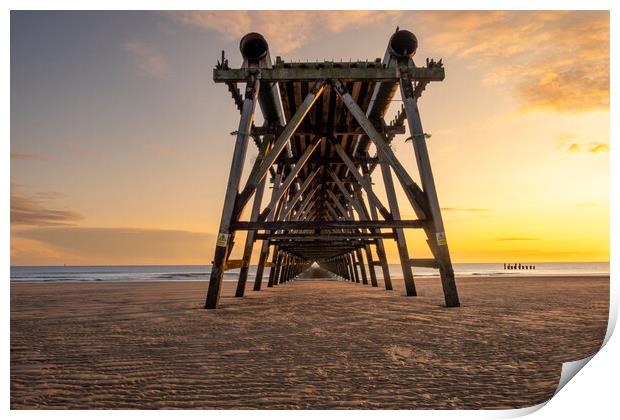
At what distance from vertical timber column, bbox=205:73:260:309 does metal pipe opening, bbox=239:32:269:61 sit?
42cm

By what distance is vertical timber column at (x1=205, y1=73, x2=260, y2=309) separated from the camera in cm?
634

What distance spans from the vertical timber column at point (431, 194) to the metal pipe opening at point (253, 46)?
2.26 m

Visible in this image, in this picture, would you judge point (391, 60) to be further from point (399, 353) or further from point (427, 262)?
point (399, 353)

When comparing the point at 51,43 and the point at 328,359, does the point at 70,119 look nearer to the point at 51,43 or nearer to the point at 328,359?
the point at 51,43

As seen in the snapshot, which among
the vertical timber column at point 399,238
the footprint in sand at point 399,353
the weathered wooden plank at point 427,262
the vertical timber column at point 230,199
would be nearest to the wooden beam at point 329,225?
the vertical timber column at point 230,199

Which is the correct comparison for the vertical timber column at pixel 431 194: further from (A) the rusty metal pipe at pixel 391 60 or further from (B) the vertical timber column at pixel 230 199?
(B) the vertical timber column at pixel 230 199

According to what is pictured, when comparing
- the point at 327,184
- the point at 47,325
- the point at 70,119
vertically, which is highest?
the point at 327,184

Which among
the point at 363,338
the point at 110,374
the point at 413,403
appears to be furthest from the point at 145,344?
the point at 413,403

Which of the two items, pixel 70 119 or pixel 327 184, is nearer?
pixel 70 119

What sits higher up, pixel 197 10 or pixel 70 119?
pixel 197 10

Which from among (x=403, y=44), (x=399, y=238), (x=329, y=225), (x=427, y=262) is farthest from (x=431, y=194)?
(x=399, y=238)

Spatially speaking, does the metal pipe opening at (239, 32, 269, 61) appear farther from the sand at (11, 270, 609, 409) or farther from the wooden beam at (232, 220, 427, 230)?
the sand at (11, 270, 609, 409)

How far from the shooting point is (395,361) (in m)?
3.07
